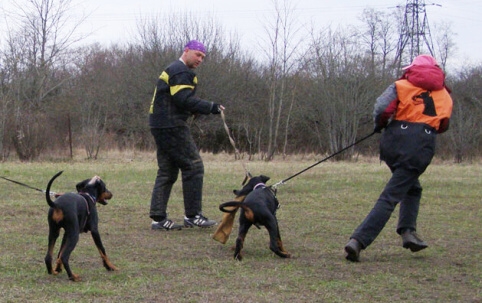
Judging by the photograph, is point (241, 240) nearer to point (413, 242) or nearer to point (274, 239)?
point (274, 239)

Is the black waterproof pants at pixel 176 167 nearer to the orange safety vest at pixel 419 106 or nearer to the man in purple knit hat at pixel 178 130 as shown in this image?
the man in purple knit hat at pixel 178 130

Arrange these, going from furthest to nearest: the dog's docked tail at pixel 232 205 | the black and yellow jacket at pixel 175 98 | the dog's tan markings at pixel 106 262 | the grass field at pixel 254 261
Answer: the black and yellow jacket at pixel 175 98
the dog's docked tail at pixel 232 205
the dog's tan markings at pixel 106 262
the grass field at pixel 254 261

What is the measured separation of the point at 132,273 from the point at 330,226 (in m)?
3.24

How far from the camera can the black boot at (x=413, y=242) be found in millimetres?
5773

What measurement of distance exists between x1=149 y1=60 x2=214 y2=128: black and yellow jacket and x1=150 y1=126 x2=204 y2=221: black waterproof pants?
102 mm

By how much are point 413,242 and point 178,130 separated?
2782 mm

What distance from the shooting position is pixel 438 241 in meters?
6.70

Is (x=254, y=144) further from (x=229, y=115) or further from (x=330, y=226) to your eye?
(x=330, y=226)

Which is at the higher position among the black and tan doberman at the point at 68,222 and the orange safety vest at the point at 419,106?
the orange safety vest at the point at 419,106

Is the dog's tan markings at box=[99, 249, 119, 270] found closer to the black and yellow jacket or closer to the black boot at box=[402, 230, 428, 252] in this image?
the black and yellow jacket

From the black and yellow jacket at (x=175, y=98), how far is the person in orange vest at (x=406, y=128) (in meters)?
2.13

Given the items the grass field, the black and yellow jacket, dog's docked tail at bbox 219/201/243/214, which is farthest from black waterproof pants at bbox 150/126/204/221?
dog's docked tail at bbox 219/201/243/214

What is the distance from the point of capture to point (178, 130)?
7211 mm

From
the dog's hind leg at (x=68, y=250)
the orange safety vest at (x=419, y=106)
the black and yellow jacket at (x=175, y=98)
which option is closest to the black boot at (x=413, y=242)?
the orange safety vest at (x=419, y=106)
